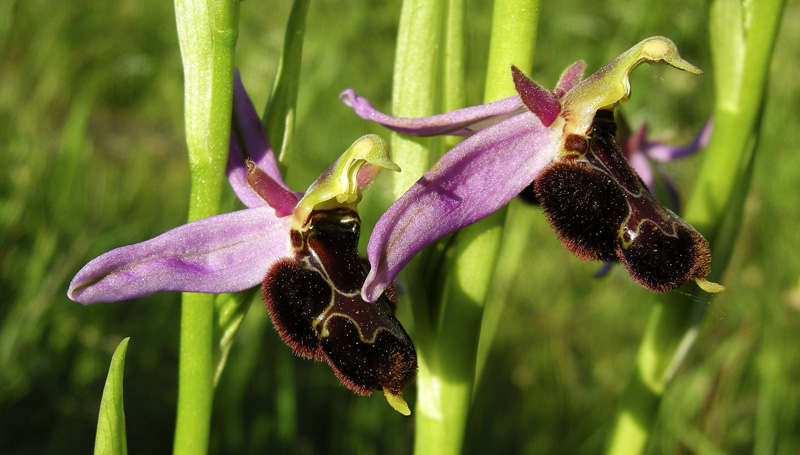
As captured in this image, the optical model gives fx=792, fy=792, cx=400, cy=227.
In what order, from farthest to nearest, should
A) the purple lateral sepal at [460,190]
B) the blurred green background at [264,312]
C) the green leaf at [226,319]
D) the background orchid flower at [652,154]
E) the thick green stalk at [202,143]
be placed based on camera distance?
the blurred green background at [264,312], the background orchid flower at [652,154], the green leaf at [226,319], the thick green stalk at [202,143], the purple lateral sepal at [460,190]

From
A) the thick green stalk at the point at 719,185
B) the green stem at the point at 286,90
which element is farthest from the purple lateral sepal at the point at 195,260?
the thick green stalk at the point at 719,185

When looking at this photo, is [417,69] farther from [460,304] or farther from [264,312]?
[264,312]

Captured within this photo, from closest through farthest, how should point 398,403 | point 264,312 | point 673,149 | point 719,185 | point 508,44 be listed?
point 398,403 < point 508,44 < point 719,185 < point 673,149 < point 264,312

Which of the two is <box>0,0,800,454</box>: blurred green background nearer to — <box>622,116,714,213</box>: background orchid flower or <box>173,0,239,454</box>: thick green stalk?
<box>622,116,714,213</box>: background orchid flower

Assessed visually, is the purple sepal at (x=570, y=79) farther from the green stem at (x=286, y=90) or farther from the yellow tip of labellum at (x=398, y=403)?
the yellow tip of labellum at (x=398, y=403)

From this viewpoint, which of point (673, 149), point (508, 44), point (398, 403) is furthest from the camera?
point (673, 149)

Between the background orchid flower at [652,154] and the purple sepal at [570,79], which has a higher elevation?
the purple sepal at [570,79]

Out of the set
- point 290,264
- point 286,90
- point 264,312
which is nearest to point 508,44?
point 286,90

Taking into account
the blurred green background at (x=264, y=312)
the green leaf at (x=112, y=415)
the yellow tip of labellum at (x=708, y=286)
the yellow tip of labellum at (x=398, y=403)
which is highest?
the yellow tip of labellum at (x=708, y=286)
